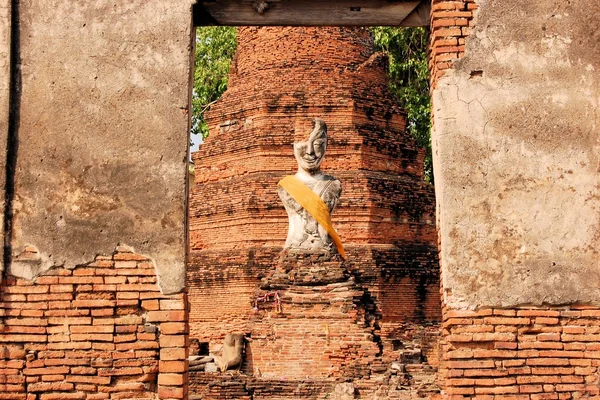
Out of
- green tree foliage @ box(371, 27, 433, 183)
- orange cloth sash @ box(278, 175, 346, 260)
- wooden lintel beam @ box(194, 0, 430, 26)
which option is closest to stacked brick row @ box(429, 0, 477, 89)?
wooden lintel beam @ box(194, 0, 430, 26)

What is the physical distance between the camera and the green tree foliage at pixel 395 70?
71.6 ft

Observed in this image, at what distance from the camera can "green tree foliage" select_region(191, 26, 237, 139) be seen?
22859mm

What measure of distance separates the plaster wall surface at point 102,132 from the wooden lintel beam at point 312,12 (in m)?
0.35

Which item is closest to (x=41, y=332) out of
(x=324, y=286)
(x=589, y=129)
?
(x=589, y=129)

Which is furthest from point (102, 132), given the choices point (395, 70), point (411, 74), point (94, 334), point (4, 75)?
point (411, 74)

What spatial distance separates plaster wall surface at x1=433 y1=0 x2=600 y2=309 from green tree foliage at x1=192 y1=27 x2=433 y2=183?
15575mm

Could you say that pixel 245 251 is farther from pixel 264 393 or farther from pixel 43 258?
pixel 43 258

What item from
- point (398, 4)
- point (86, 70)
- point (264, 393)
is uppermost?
point (398, 4)

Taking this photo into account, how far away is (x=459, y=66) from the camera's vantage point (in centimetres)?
586

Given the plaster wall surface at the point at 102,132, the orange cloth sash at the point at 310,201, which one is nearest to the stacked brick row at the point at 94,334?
the plaster wall surface at the point at 102,132

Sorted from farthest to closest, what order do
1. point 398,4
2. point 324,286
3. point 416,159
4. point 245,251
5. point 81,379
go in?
1. point 416,159
2. point 245,251
3. point 324,286
4. point 398,4
5. point 81,379

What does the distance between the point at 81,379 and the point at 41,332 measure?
1.14 ft

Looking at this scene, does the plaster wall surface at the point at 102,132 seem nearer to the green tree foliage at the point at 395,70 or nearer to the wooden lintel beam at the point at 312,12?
the wooden lintel beam at the point at 312,12

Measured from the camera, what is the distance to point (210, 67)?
23.2 metres
